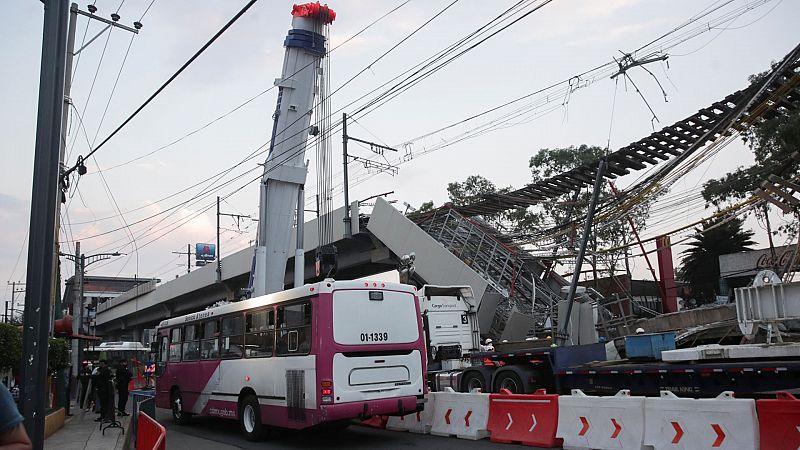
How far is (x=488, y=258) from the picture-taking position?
27625mm

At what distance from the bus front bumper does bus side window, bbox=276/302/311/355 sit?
3.67 feet

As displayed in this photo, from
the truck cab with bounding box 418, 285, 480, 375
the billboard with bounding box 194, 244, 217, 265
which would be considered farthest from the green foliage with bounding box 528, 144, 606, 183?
the billboard with bounding box 194, 244, 217, 265

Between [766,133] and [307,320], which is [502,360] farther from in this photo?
[766,133]

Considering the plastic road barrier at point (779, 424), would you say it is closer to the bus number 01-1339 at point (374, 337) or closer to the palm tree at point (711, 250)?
the bus number 01-1339 at point (374, 337)

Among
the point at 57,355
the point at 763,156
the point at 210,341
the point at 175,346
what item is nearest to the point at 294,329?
the point at 210,341

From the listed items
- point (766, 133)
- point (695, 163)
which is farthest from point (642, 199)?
point (766, 133)

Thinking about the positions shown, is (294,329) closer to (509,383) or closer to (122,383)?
(509,383)

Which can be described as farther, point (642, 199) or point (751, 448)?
point (642, 199)

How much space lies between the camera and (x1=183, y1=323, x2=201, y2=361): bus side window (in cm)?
1555

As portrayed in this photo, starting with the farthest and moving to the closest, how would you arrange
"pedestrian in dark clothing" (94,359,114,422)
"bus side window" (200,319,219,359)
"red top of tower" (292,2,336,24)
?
"red top of tower" (292,2,336,24) < "pedestrian in dark clothing" (94,359,114,422) < "bus side window" (200,319,219,359)

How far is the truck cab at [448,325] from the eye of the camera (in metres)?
18.6

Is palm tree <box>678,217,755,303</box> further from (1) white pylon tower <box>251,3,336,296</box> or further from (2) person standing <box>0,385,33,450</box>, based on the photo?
(2) person standing <box>0,385,33,450</box>

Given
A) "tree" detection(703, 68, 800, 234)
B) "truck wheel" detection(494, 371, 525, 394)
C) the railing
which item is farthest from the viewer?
"tree" detection(703, 68, 800, 234)

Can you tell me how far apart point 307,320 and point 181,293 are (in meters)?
43.3
